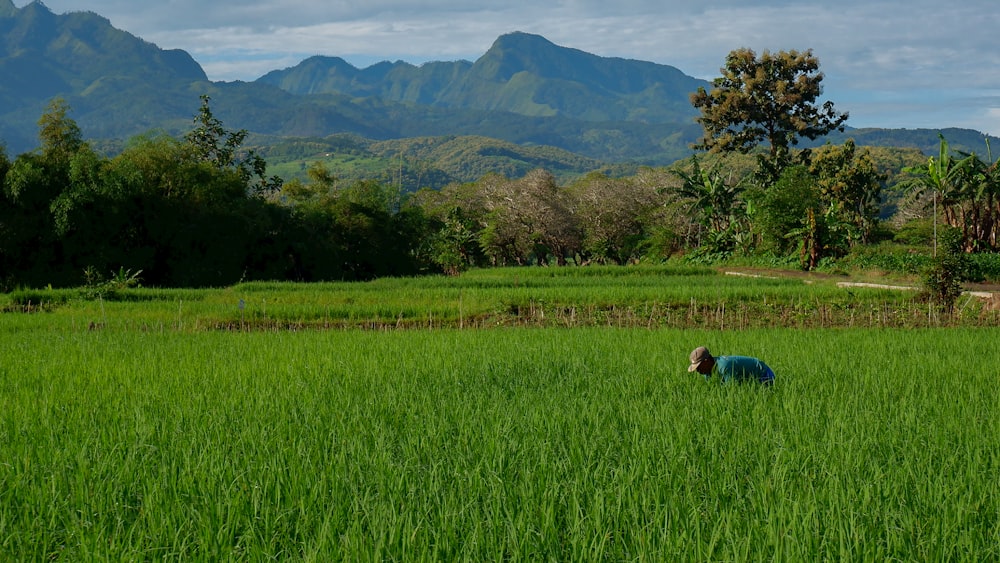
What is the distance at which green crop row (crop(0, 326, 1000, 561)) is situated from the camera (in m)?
2.61

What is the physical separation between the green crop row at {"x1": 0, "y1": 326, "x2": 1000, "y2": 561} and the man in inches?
5.8

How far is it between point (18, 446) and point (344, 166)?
18076 cm

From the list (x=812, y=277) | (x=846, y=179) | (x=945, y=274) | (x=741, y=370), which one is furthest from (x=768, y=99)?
(x=741, y=370)

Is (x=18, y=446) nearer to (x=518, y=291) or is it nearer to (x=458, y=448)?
(x=458, y=448)

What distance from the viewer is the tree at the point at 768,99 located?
3631 centimetres

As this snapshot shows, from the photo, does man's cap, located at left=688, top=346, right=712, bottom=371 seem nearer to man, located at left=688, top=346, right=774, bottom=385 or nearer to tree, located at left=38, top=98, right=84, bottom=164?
man, located at left=688, top=346, right=774, bottom=385

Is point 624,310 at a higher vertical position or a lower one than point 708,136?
lower

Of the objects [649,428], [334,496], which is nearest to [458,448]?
[334,496]

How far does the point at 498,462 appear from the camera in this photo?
3557 millimetres

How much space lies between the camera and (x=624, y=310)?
15.6 metres

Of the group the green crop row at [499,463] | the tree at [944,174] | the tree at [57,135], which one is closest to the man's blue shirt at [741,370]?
the green crop row at [499,463]

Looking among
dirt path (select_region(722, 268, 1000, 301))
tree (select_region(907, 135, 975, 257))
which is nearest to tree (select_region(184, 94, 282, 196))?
dirt path (select_region(722, 268, 1000, 301))

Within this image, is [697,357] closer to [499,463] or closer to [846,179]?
[499,463]

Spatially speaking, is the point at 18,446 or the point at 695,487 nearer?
the point at 695,487
